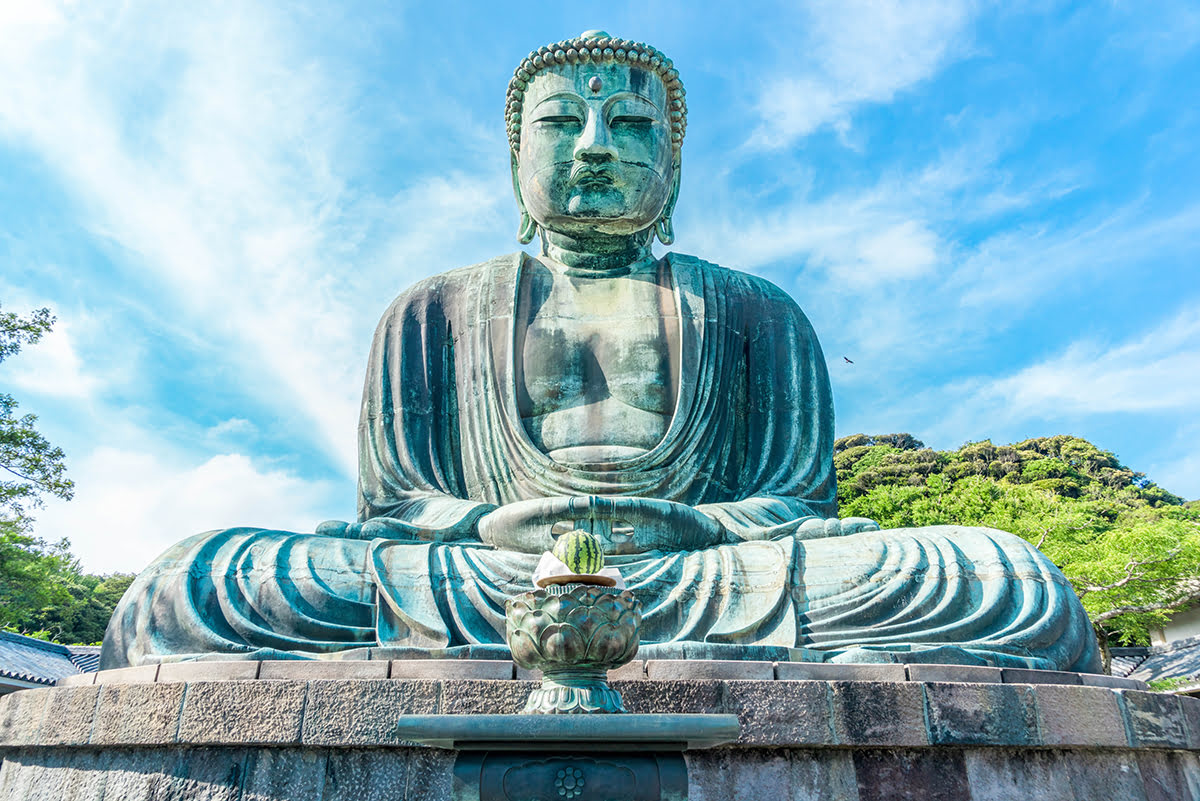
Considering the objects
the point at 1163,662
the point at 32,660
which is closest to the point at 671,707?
the point at 32,660

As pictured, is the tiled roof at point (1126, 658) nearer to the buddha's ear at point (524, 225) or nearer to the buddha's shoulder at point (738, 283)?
the buddha's shoulder at point (738, 283)

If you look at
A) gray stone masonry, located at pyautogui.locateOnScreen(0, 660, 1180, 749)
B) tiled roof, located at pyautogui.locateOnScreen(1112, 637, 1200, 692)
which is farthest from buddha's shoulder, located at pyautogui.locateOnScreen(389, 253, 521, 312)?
tiled roof, located at pyautogui.locateOnScreen(1112, 637, 1200, 692)

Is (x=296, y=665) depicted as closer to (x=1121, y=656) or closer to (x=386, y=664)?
(x=386, y=664)

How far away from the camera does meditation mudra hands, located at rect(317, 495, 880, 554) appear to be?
5297mm

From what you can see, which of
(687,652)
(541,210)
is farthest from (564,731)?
(541,210)

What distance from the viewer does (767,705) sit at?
3688mm

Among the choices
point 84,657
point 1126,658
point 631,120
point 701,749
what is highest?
point 84,657

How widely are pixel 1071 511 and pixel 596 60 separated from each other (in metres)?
16.2

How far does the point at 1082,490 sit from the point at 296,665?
1267 inches

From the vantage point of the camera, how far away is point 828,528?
5.50 meters

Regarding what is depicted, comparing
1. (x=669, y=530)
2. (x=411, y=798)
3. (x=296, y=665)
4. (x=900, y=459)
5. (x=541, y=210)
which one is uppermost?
(x=900, y=459)

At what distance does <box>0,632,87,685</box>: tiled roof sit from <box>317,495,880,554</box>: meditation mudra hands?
15.3 meters

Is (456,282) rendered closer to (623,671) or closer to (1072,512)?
(623,671)

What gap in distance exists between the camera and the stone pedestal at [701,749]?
3.64 m
